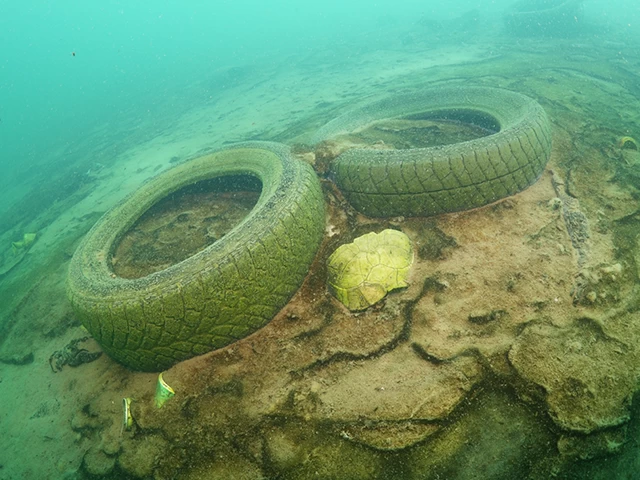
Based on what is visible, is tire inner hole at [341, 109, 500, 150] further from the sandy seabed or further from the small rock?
the small rock

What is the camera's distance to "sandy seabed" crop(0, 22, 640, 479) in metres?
2.49

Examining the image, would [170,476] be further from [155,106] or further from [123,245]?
[155,106]

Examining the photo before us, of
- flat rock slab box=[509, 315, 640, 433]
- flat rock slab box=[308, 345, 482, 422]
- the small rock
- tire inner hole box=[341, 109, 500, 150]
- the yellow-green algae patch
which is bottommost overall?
the small rock

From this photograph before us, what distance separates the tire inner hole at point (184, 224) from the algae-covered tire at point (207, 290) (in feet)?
2.58

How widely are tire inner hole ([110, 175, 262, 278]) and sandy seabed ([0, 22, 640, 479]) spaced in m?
1.28

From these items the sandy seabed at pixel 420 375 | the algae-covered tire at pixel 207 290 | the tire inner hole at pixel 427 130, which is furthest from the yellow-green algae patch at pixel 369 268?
the tire inner hole at pixel 427 130

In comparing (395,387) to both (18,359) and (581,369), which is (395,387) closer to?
(581,369)

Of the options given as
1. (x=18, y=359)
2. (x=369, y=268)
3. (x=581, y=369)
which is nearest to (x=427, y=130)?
(x=369, y=268)

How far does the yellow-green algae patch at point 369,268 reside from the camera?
3594 millimetres

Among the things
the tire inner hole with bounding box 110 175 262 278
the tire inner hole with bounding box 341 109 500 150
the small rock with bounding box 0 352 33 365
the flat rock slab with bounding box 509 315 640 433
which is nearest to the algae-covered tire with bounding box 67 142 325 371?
the tire inner hole with bounding box 110 175 262 278

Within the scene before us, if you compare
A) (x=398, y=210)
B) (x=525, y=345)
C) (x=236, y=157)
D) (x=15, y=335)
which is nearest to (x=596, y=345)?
(x=525, y=345)

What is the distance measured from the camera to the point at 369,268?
3703 millimetres

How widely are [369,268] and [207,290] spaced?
170 centimetres

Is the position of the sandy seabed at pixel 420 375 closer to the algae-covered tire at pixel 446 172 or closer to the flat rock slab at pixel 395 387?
the flat rock slab at pixel 395 387
